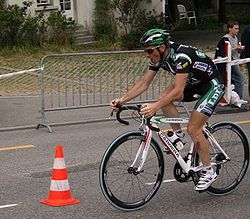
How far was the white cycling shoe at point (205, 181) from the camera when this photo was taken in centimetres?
565

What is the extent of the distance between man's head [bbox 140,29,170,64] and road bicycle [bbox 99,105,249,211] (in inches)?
22.8

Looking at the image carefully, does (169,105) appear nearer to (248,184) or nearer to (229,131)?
(229,131)

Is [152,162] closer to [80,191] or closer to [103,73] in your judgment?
[80,191]

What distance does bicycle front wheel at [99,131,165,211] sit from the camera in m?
5.21

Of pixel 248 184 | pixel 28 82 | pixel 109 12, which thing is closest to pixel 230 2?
pixel 109 12

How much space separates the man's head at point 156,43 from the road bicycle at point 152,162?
58cm

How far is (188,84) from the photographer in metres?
5.70

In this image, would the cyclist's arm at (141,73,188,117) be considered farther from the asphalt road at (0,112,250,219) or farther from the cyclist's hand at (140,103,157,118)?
the asphalt road at (0,112,250,219)

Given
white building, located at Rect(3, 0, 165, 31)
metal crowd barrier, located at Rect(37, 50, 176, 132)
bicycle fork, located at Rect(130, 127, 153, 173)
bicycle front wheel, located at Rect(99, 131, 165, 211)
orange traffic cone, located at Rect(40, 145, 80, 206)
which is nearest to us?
bicycle front wheel, located at Rect(99, 131, 165, 211)

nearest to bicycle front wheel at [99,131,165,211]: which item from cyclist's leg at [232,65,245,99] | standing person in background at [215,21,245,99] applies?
standing person in background at [215,21,245,99]

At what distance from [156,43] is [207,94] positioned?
80cm

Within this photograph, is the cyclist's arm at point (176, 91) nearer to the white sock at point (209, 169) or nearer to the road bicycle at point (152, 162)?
the road bicycle at point (152, 162)

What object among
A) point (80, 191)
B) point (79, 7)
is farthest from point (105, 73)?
point (79, 7)

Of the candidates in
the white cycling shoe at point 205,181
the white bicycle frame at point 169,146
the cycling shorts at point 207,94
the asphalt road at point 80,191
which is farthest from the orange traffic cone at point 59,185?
the cycling shorts at point 207,94
